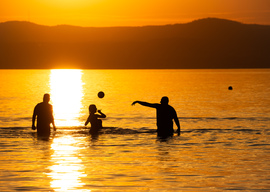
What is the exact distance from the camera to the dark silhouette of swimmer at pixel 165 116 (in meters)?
26.3

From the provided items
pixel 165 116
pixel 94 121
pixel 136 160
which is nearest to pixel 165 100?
pixel 165 116

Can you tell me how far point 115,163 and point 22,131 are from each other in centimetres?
1172

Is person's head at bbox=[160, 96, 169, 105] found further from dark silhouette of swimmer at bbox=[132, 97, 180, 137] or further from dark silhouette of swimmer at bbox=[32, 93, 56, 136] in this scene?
dark silhouette of swimmer at bbox=[32, 93, 56, 136]

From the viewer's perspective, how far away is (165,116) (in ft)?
87.5

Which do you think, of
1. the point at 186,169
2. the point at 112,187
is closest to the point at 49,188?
the point at 112,187

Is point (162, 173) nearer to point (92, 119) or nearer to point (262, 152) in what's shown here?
point (262, 152)

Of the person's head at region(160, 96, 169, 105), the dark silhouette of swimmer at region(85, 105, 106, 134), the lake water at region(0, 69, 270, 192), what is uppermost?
the person's head at region(160, 96, 169, 105)

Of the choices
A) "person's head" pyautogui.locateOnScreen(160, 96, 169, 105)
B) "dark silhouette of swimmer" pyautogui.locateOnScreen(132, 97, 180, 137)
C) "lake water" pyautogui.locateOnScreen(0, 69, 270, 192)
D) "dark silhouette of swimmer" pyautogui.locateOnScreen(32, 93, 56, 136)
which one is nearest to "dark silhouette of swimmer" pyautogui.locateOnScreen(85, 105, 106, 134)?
"lake water" pyautogui.locateOnScreen(0, 69, 270, 192)

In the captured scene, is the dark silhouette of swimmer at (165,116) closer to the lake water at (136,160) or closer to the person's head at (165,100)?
the person's head at (165,100)

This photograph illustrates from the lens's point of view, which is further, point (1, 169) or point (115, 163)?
point (115, 163)

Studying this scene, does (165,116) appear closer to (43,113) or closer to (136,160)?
(43,113)

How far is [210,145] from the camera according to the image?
2597 centimetres

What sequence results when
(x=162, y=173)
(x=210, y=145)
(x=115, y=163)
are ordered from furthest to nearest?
(x=210, y=145) → (x=115, y=163) → (x=162, y=173)

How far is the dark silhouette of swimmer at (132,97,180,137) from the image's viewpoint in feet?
86.4
